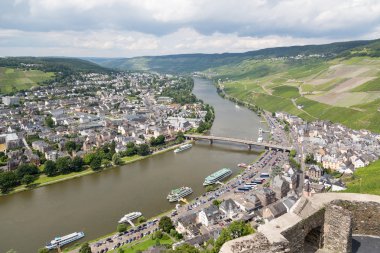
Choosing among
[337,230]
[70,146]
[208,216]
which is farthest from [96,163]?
[337,230]

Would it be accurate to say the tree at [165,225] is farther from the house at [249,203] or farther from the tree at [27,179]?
the tree at [27,179]

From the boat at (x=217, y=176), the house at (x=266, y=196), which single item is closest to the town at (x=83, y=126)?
the boat at (x=217, y=176)

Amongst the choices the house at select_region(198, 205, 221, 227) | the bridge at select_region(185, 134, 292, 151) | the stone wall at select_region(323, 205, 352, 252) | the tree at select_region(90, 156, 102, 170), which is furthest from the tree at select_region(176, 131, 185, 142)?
the stone wall at select_region(323, 205, 352, 252)

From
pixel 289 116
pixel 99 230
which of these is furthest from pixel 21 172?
pixel 289 116

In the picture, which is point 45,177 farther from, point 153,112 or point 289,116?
point 289,116

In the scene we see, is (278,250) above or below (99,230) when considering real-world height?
above

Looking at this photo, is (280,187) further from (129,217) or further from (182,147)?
(182,147)
